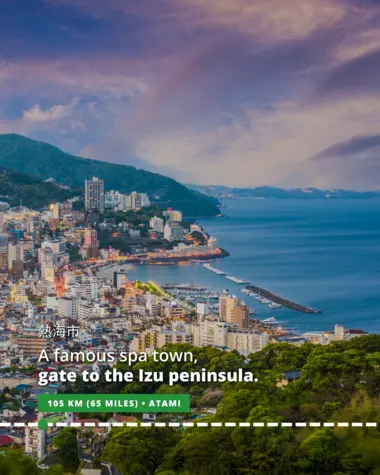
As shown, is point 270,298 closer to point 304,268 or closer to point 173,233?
point 304,268

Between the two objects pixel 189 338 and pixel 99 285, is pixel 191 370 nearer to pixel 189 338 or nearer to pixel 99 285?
pixel 189 338

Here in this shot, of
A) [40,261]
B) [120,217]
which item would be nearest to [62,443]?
[40,261]

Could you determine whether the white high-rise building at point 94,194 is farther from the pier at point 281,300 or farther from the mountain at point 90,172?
the pier at point 281,300

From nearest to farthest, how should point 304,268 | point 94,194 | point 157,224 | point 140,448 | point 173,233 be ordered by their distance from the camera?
point 140,448 → point 304,268 → point 173,233 → point 157,224 → point 94,194

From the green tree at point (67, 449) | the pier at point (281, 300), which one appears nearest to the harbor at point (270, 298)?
the pier at point (281, 300)

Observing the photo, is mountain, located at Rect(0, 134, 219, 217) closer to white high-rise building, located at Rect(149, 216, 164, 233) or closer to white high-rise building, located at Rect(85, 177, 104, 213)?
white high-rise building, located at Rect(85, 177, 104, 213)

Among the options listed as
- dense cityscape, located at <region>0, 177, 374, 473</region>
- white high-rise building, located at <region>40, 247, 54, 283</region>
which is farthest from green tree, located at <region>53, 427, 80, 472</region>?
white high-rise building, located at <region>40, 247, 54, 283</region>

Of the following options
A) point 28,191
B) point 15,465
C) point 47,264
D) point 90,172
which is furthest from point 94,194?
point 15,465
